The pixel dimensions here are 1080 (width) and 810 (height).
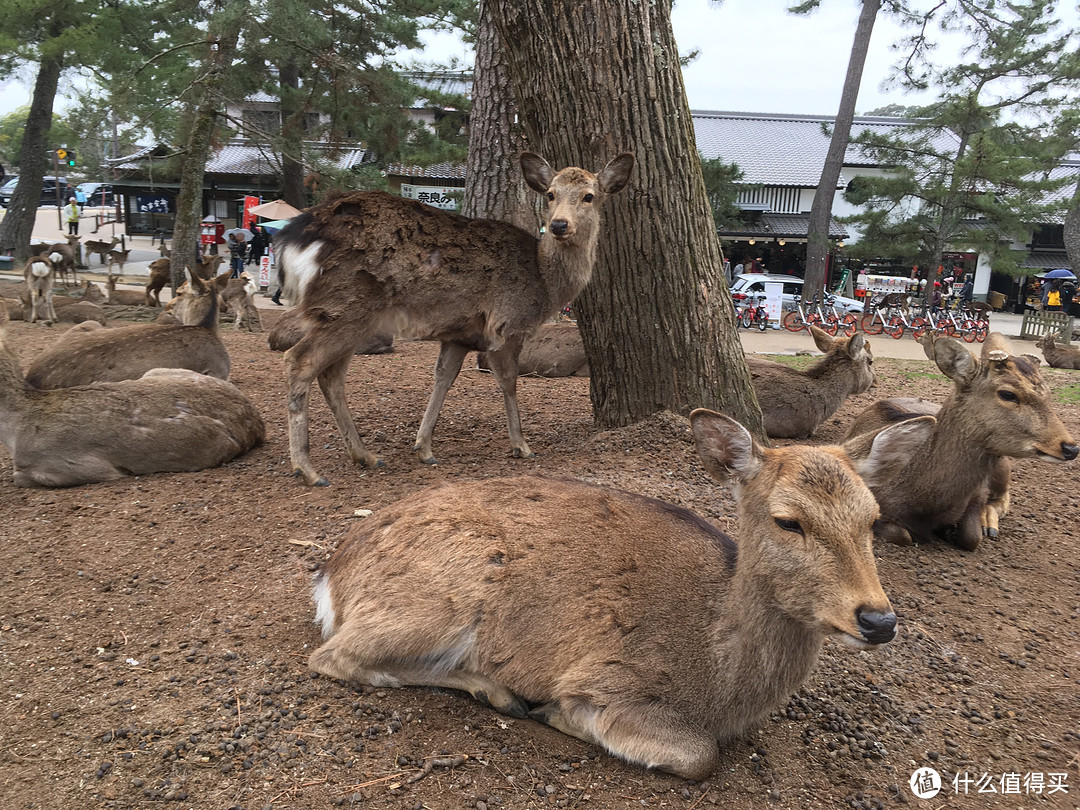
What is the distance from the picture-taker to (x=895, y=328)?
21.5m

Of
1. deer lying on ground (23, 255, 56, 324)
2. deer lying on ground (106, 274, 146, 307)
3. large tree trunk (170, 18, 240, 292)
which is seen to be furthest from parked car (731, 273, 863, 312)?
deer lying on ground (23, 255, 56, 324)

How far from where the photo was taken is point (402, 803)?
2.57 metres

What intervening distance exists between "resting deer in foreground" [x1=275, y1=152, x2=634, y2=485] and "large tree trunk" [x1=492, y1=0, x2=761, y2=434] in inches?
10.4

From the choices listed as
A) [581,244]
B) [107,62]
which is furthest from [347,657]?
[107,62]

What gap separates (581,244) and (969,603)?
332cm

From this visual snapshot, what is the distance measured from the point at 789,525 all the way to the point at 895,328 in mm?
20857

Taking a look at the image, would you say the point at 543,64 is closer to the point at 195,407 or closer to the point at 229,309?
the point at 195,407

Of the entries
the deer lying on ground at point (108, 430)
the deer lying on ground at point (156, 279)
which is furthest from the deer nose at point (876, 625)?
the deer lying on ground at point (156, 279)

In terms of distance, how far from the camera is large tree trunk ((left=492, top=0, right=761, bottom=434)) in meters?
5.29

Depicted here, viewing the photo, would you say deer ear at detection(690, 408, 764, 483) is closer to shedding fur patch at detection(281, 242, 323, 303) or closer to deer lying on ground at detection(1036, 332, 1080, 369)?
shedding fur patch at detection(281, 242, 323, 303)

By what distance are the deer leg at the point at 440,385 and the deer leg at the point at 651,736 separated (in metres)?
3.31

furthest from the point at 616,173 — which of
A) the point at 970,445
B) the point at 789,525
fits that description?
the point at 789,525

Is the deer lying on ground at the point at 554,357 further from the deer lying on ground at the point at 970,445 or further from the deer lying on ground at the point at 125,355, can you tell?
the deer lying on ground at the point at 970,445

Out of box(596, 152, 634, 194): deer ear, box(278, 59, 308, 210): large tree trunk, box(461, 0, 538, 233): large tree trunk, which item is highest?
box(278, 59, 308, 210): large tree trunk
